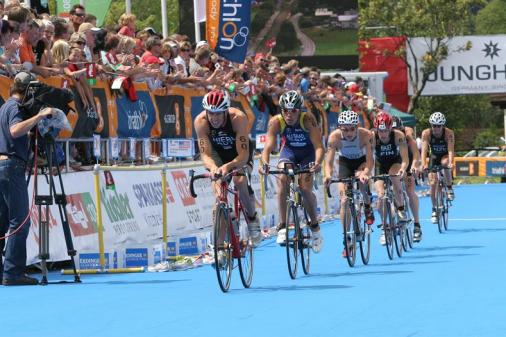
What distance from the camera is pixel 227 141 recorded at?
14.1 metres

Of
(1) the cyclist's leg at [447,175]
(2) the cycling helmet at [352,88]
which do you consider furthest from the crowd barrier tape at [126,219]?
(2) the cycling helmet at [352,88]

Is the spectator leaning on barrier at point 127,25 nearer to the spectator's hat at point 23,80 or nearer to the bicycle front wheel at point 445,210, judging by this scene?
the bicycle front wheel at point 445,210

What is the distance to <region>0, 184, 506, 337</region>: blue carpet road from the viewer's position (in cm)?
1053

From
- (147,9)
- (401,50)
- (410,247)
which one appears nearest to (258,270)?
(410,247)

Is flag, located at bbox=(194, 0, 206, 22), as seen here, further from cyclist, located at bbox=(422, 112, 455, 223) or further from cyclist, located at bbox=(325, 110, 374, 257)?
cyclist, located at bbox=(325, 110, 374, 257)

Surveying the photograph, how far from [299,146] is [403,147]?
13.4ft

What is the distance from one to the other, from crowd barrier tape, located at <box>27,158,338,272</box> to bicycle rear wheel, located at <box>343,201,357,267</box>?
263 cm

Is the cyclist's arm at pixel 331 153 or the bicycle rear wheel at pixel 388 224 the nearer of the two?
the cyclist's arm at pixel 331 153

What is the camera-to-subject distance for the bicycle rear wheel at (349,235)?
16.4 m

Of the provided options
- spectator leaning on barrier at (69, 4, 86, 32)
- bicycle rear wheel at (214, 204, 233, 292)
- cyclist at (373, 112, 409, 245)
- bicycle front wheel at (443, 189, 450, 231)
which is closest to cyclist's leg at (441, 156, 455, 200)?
bicycle front wheel at (443, 189, 450, 231)

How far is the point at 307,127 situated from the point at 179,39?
27.2ft

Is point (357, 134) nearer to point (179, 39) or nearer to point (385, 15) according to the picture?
point (179, 39)

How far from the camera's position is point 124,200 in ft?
59.2

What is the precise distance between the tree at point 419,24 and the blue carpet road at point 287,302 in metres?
45.7
